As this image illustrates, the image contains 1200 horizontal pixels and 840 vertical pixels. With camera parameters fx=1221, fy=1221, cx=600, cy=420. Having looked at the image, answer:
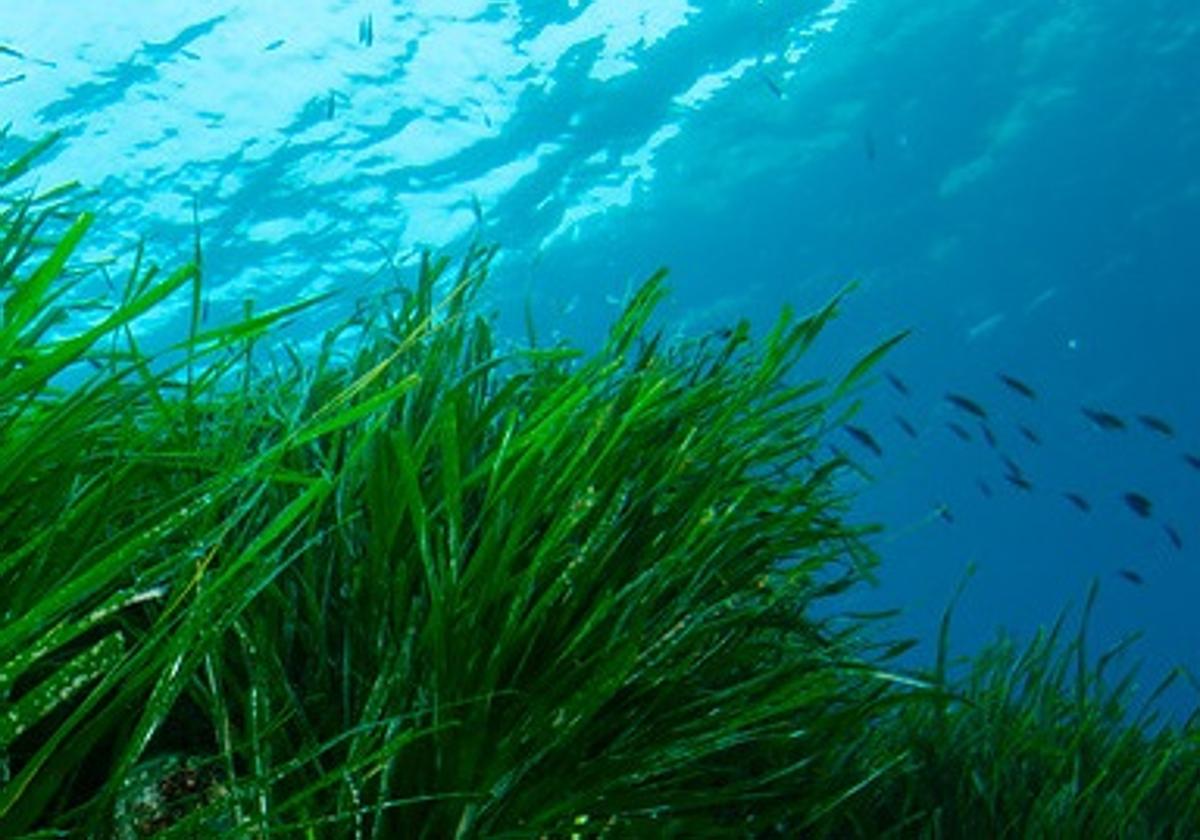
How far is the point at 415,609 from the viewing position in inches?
64.4

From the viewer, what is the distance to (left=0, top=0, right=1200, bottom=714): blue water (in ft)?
79.3

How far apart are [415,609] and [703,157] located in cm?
3261

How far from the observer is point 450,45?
2486 cm

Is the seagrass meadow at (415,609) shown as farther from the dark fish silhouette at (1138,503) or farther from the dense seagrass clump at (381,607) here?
the dark fish silhouette at (1138,503)

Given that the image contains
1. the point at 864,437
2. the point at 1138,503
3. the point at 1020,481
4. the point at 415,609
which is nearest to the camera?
the point at 415,609

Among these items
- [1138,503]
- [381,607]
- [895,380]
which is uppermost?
[381,607]

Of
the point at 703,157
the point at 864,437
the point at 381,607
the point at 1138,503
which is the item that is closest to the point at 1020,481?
the point at 1138,503

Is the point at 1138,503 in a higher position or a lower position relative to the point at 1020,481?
lower

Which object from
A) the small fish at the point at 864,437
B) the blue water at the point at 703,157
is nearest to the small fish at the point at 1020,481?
the small fish at the point at 864,437

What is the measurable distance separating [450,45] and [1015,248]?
24561 millimetres

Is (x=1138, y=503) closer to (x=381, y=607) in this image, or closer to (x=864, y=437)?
(x=864, y=437)

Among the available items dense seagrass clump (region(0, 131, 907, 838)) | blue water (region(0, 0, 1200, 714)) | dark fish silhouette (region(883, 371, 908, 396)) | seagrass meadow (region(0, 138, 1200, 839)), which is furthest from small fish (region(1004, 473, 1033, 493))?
dense seagrass clump (region(0, 131, 907, 838))

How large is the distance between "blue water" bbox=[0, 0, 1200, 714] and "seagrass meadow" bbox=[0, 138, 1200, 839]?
48.8 feet

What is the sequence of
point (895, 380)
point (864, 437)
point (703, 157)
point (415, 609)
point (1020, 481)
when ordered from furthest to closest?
point (703, 157) < point (1020, 481) < point (895, 380) < point (864, 437) < point (415, 609)
